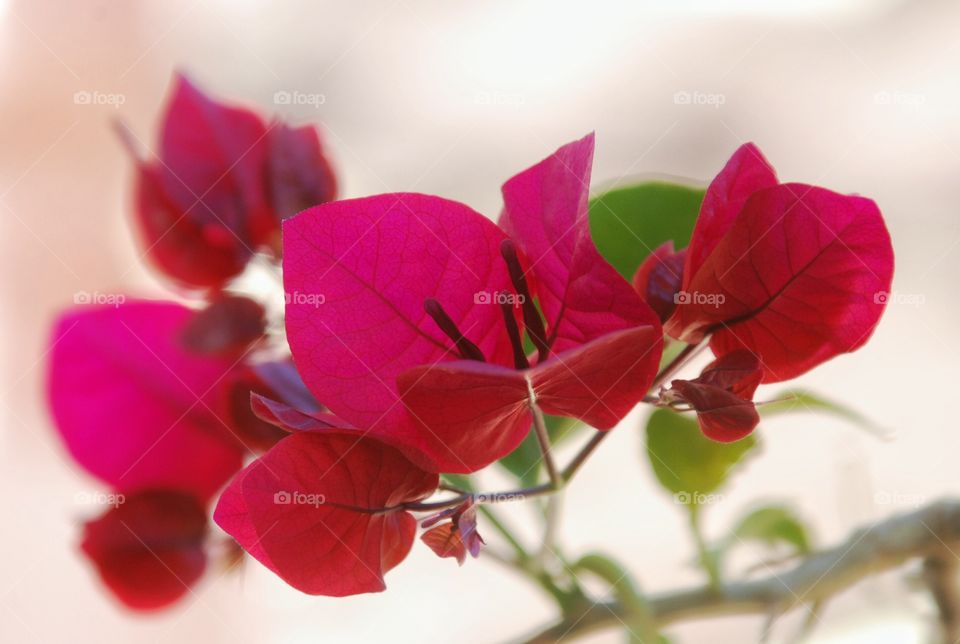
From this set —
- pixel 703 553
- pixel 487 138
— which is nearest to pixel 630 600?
pixel 703 553

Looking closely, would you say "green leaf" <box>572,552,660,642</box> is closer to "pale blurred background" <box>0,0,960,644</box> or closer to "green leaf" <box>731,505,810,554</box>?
"green leaf" <box>731,505,810,554</box>

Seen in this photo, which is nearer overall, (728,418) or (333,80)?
(728,418)

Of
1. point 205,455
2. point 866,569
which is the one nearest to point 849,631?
point 866,569

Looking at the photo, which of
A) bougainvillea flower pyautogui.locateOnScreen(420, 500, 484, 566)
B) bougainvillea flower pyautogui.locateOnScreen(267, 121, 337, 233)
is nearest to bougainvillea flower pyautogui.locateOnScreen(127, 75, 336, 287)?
bougainvillea flower pyautogui.locateOnScreen(267, 121, 337, 233)

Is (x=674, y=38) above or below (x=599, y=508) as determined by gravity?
above

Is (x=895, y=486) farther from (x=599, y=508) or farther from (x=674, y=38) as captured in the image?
(x=674, y=38)

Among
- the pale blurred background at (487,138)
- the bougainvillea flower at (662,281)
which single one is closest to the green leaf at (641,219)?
the bougainvillea flower at (662,281)

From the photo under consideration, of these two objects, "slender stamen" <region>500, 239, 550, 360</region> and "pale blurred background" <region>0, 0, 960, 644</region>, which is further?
"pale blurred background" <region>0, 0, 960, 644</region>

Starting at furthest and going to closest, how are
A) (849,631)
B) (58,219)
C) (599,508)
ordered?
(58,219)
(599,508)
(849,631)
